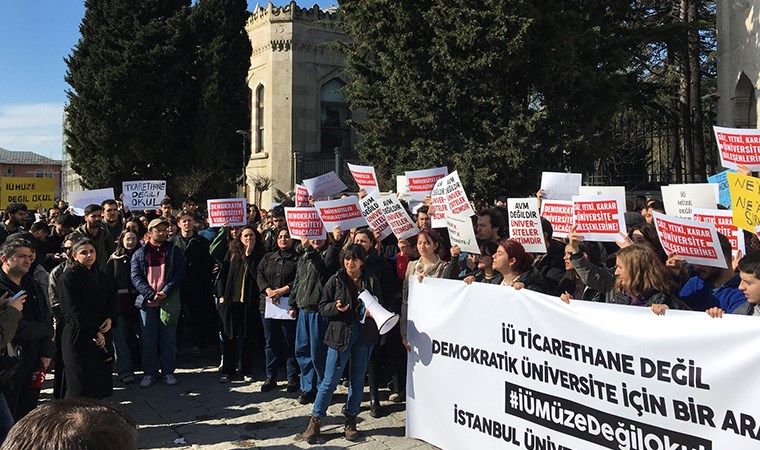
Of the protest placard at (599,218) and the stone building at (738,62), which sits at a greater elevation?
the stone building at (738,62)

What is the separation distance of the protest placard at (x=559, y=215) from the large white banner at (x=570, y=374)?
1.56 meters

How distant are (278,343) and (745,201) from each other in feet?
15.9

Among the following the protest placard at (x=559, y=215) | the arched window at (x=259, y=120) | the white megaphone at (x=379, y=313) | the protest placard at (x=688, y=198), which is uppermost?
the arched window at (x=259, y=120)

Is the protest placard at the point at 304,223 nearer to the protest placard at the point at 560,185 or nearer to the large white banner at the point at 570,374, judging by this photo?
the large white banner at the point at 570,374

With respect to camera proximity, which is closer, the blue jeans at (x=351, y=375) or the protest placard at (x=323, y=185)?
the blue jeans at (x=351, y=375)

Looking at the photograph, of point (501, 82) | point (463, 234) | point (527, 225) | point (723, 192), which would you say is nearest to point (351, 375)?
point (463, 234)

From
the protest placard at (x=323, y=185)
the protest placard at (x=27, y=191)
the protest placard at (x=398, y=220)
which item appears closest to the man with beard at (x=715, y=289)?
the protest placard at (x=398, y=220)

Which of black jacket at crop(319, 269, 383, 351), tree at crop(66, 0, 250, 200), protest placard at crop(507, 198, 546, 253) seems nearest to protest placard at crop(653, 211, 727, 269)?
protest placard at crop(507, 198, 546, 253)

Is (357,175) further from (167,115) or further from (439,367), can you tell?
(167,115)

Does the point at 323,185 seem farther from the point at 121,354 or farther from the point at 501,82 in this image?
the point at 501,82

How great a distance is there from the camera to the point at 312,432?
5.26 metres

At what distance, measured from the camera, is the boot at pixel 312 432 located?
5.25m

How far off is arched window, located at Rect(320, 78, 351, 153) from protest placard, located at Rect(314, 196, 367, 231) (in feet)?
102

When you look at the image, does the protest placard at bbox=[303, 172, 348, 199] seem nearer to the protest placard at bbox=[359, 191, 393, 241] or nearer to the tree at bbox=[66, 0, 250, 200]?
the protest placard at bbox=[359, 191, 393, 241]
